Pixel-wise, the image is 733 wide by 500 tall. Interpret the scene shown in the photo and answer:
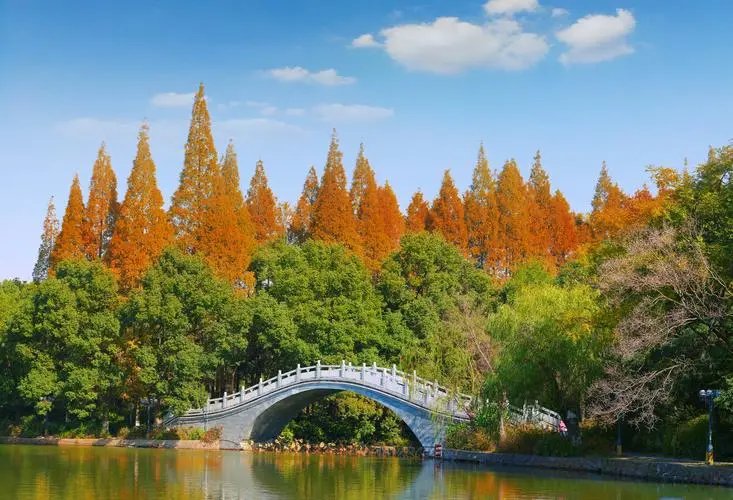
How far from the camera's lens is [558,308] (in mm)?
27234

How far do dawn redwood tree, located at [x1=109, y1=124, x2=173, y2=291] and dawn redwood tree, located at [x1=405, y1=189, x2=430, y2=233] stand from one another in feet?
48.5

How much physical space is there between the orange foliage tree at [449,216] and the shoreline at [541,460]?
59.3ft

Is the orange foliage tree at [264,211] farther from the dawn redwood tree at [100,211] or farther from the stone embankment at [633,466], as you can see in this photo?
the stone embankment at [633,466]

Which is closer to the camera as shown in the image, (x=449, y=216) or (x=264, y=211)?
(x=449, y=216)

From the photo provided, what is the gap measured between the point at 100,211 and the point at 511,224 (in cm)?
2091

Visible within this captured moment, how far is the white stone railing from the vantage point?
101 ft

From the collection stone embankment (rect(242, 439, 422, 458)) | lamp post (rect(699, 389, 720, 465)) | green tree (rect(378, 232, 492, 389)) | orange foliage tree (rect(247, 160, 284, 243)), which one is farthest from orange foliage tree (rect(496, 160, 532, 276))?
lamp post (rect(699, 389, 720, 465))

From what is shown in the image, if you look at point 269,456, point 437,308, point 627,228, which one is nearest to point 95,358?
point 269,456

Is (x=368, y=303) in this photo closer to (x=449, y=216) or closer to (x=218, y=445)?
(x=218, y=445)

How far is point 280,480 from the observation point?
2320 cm

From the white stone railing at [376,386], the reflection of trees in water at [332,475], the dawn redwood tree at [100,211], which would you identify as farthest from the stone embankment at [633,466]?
the dawn redwood tree at [100,211]

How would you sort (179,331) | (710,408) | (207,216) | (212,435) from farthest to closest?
(207,216)
(212,435)
(179,331)
(710,408)

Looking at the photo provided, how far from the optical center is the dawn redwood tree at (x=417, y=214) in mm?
52969

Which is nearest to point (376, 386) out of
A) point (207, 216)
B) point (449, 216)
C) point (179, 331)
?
point (179, 331)
